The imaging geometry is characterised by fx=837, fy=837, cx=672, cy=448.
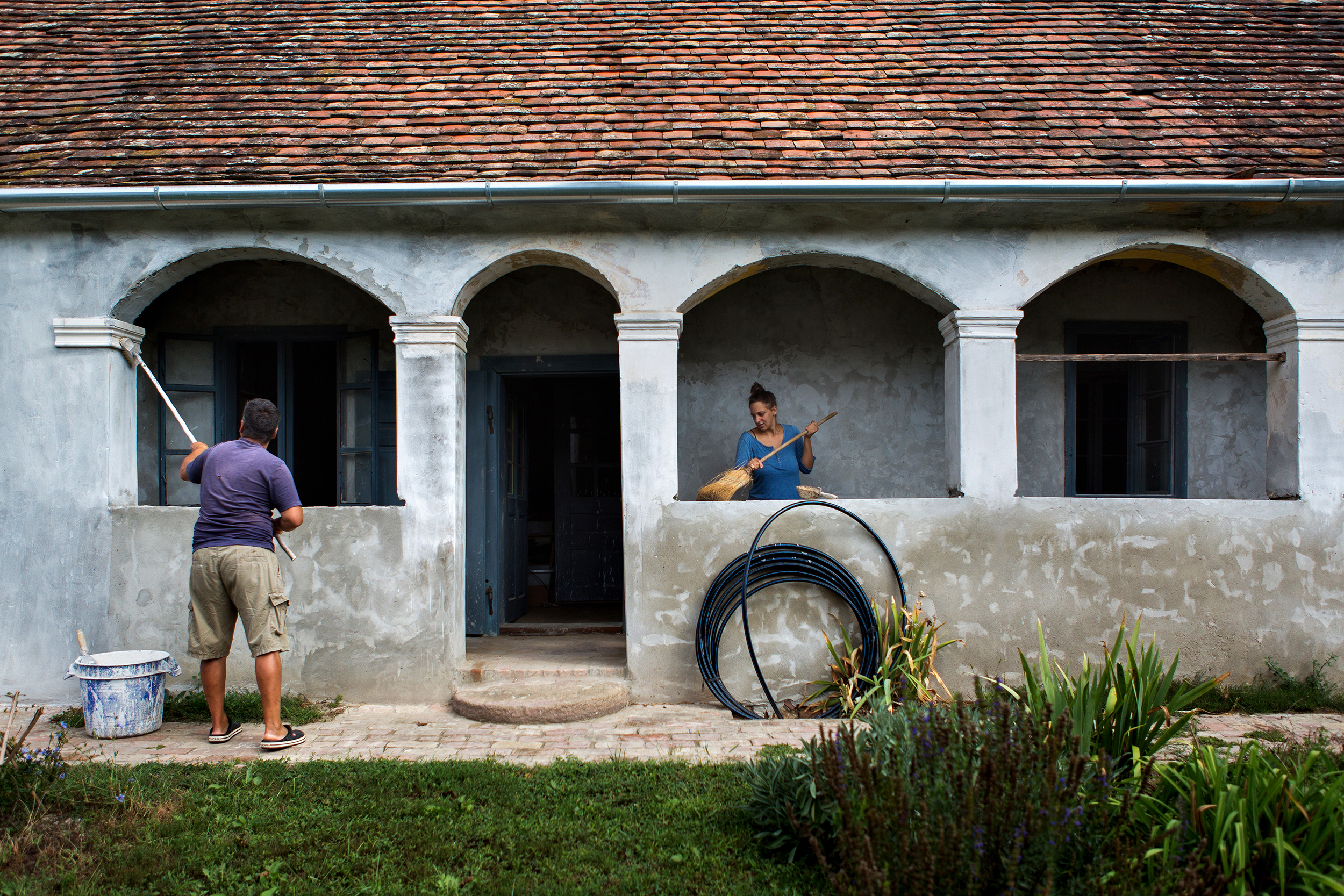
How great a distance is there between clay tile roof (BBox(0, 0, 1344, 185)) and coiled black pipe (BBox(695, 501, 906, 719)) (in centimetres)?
232

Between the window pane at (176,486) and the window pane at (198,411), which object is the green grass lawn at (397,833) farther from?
the window pane at (198,411)

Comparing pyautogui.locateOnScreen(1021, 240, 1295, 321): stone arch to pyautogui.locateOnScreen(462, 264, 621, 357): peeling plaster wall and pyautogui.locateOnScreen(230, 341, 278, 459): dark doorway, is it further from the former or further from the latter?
pyautogui.locateOnScreen(230, 341, 278, 459): dark doorway

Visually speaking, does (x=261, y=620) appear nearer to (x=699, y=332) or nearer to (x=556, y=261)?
(x=556, y=261)

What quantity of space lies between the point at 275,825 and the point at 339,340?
14.5 feet

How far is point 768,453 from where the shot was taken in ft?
19.5

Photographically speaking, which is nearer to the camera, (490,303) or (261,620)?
(261,620)

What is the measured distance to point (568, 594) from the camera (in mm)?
8172

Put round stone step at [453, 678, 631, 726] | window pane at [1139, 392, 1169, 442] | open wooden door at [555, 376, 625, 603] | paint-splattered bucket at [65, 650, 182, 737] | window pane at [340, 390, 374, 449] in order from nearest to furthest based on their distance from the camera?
paint-splattered bucket at [65, 650, 182, 737]
round stone step at [453, 678, 631, 726]
window pane at [340, 390, 374, 449]
window pane at [1139, 392, 1169, 442]
open wooden door at [555, 376, 625, 603]

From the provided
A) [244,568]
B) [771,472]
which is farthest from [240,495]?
[771,472]

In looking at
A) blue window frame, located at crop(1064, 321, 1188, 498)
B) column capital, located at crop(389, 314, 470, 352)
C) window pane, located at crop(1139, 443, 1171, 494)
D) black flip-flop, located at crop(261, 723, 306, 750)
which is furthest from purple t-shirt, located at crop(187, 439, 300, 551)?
window pane, located at crop(1139, 443, 1171, 494)

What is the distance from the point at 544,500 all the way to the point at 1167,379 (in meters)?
6.19

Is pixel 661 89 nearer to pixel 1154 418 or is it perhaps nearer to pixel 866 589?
pixel 866 589

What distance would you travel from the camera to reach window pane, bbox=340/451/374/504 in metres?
6.66

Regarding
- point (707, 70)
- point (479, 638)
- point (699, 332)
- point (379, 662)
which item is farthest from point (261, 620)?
point (707, 70)
